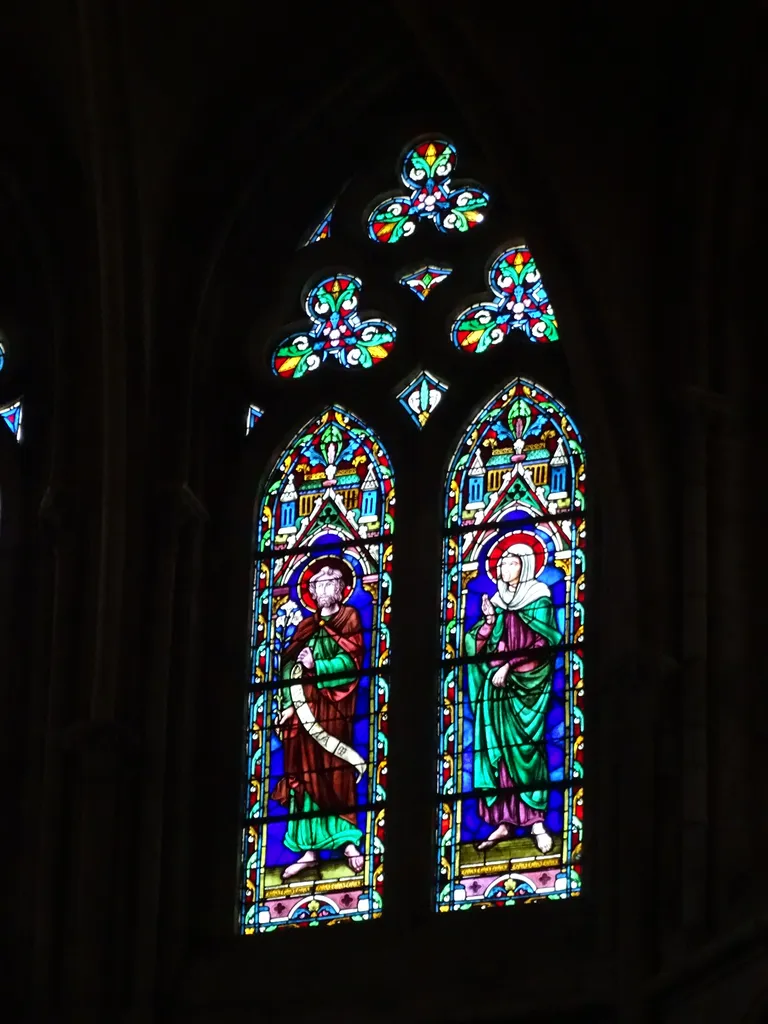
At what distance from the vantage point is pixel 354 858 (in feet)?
55.6

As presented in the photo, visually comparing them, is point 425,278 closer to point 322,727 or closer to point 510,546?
point 510,546

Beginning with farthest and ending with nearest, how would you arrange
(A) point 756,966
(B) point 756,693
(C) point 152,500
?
(C) point 152,500 < (B) point 756,693 < (A) point 756,966

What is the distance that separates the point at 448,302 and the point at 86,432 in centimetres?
207

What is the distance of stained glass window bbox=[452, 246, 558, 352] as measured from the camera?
709 inches

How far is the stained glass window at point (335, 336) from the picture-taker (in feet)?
60.3

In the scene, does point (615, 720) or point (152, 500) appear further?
point (152, 500)

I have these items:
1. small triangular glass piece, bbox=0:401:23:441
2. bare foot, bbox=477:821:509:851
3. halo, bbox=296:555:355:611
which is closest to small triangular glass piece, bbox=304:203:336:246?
small triangular glass piece, bbox=0:401:23:441

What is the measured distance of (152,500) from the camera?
1775cm

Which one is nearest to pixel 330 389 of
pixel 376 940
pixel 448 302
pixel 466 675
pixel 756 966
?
pixel 448 302

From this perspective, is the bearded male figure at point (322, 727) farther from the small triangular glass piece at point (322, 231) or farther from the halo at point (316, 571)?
the small triangular glass piece at point (322, 231)

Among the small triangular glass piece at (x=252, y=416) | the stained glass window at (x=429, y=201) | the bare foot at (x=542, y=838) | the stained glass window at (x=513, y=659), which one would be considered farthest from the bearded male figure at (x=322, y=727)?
the stained glass window at (x=429, y=201)

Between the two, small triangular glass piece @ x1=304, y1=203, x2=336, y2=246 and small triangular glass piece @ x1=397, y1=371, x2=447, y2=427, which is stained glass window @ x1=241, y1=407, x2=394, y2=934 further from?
small triangular glass piece @ x1=304, y1=203, x2=336, y2=246

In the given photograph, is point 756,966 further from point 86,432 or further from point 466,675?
point 86,432

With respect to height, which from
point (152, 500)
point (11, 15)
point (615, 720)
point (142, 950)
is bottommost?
point (142, 950)
